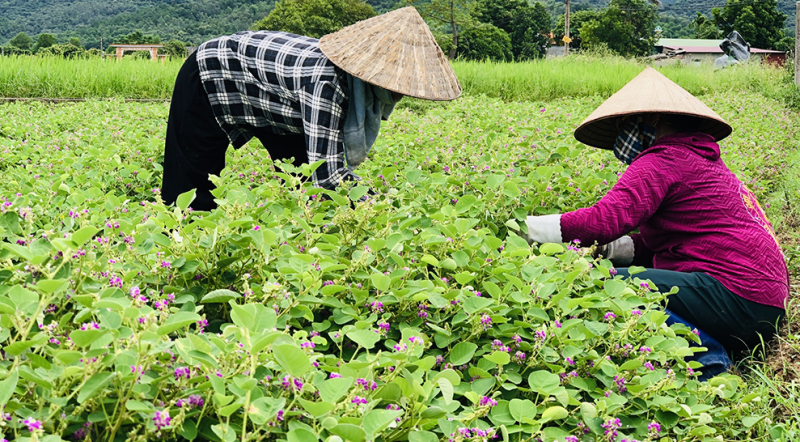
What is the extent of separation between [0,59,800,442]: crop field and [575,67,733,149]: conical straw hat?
386 mm

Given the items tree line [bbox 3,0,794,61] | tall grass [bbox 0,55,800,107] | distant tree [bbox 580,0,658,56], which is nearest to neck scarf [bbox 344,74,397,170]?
tall grass [bbox 0,55,800,107]

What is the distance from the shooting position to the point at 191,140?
324cm

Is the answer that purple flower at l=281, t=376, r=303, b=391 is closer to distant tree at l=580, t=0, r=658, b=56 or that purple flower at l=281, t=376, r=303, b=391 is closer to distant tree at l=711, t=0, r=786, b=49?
distant tree at l=580, t=0, r=658, b=56

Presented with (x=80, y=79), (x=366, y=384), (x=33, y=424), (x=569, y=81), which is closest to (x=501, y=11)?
(x=569, y=81)

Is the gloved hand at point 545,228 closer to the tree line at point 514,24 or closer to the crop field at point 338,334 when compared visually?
the crop field at point 338,334

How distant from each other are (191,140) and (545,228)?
1837 mm

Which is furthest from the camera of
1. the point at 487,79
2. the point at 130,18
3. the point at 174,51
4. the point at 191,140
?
the point at 130,18

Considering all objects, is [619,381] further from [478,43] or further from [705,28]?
[705,28]

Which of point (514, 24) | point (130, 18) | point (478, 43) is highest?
point (130, 18)

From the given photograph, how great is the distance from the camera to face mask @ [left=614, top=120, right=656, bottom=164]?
109 inches

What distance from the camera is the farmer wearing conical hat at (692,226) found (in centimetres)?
243

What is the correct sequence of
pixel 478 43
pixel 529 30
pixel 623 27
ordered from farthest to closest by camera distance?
pixel 529 30, pixel 623 27, pixel 478 43

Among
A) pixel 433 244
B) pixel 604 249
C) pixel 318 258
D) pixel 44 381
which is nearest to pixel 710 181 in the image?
pixel 604 249

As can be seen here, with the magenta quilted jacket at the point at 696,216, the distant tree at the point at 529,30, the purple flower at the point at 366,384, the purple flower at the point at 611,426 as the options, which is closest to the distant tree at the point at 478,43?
the distant tree at the point at 529,30
